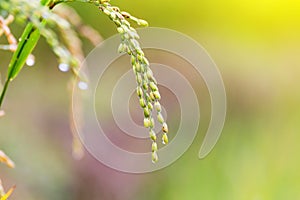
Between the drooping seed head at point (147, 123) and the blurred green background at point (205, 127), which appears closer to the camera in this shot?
the drooping seed head at point (147, 123)

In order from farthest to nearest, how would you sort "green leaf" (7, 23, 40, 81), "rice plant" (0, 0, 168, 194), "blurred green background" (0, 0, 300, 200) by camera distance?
"blurred green background" (0, 0, 300, 200) < "green leaf" (7, 23, 40, 81) < "rice plant" (0, 0, 168, 194)

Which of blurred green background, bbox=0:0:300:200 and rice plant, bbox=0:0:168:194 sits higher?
blurred green background, bbox=0:0:300:200

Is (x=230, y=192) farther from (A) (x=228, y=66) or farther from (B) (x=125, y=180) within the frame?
(A) (x=228, y=66)

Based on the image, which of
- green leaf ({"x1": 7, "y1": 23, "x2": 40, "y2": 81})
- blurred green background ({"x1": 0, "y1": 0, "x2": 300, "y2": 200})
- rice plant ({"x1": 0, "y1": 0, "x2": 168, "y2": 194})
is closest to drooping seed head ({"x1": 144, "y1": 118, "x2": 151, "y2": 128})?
rice plant ({"x1": 0, "y1": 0, "x2": 168, "y2": 194})

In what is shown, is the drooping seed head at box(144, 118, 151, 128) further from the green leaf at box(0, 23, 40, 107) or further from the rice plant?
the green leaf at box(0, 23, 40, 107)

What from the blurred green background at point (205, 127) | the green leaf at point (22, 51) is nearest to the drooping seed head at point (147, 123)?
the green leaf at point (22, 51)

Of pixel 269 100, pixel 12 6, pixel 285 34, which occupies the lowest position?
pixel 12 6

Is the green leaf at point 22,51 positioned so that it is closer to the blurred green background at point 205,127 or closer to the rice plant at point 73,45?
the rice plant at point 73,45

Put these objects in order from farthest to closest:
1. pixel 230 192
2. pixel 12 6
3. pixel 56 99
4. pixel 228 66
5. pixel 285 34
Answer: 1. pixel 285 34
2. pixel 228 66
3. pixel 56 99
4. pixel 230 192
5. pixel 12 6

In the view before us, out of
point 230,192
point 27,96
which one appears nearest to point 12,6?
point 230,192
